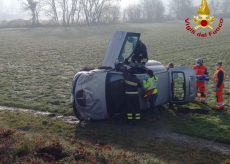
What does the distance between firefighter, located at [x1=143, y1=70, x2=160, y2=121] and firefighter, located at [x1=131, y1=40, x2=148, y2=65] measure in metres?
1.12

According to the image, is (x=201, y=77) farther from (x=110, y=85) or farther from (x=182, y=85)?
(x=110, y=85)

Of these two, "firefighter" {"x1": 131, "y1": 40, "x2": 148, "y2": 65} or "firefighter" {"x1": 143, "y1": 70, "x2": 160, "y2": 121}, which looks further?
"firefighter" {"x1": 131, "y1": 40, "x2": 148, "y2": 65}

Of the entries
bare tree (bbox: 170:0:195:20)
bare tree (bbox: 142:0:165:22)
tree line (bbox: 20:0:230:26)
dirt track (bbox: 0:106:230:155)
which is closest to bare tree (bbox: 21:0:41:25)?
tree line (bbox: 20:0:230:26)

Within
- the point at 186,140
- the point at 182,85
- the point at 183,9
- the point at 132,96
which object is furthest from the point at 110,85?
the point at 183,9

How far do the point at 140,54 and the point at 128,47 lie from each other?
559mm

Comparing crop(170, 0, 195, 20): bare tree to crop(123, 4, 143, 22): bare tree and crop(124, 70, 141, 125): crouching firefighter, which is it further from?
crop(124, 70, 141, 125): crouching firefighter

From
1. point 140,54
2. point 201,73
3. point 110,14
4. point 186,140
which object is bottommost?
point 186,140

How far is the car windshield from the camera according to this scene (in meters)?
11.0

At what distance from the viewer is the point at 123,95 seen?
32.3 feet

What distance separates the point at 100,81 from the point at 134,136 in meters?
1.99

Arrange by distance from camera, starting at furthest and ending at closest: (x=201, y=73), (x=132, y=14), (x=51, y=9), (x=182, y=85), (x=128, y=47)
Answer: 1. (x=132, y=14)
2. (x=51, y=9)
3. (x=201, y=73)
4. (x=182, y=85)
5. (x=128, y=47)

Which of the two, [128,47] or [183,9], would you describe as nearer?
[128,47]

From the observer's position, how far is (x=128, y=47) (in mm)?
11133

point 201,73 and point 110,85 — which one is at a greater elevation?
point 110,85
